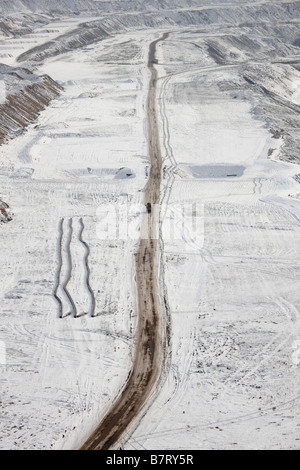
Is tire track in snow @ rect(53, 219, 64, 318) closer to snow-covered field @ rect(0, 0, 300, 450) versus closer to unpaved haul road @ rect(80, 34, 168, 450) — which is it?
snow-covered field @ rect(0, 0, 300, 450)

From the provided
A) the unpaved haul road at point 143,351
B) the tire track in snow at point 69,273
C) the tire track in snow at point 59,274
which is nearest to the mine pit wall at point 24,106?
the tire track in snow at point 59,274

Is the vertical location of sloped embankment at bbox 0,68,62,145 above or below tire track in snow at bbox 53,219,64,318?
above

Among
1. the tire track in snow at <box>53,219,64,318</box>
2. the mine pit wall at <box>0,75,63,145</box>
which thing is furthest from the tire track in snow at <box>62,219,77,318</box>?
the mine pit wall at <box>0,75,63,145</box>

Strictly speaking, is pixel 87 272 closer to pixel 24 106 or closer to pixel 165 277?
pixel 165 277

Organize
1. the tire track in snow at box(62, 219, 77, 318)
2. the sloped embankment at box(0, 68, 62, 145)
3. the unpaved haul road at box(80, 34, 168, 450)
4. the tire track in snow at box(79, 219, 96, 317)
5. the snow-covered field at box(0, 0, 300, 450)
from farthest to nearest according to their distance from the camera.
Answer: the sloped embankment at box(0, 68, 62, 145), the tire track in snow at box(79, 219, 96, 317), the tire track in snow at box(62, 219, 77, 318), the snow-covered field at box(0, 0, 300, 450), the unpaved haul road at box(80, 34, 168, 450)

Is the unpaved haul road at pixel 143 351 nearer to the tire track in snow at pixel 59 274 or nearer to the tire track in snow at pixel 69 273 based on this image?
the tire track in snow at pixel 69 273

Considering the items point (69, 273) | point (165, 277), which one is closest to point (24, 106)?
point (69, 273)
